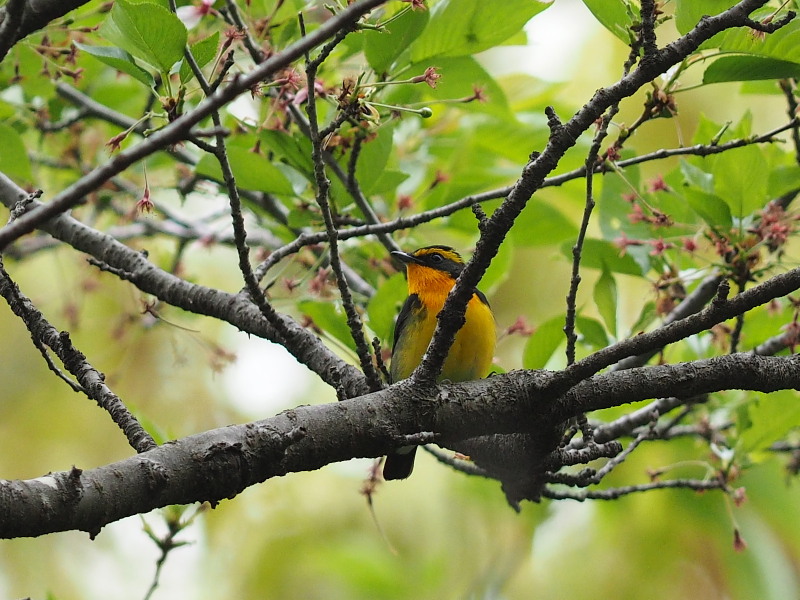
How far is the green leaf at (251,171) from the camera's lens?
4223mm

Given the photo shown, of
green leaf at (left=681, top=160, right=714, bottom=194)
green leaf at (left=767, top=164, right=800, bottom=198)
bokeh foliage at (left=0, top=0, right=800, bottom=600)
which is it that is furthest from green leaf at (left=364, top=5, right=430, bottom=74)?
green leaf at (left=767, top=164, right=800, bottom=198)

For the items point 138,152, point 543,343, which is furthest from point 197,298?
point 138,152

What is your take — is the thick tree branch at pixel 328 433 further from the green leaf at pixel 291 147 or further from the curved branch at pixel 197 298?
the green leaf at pixel 291 147

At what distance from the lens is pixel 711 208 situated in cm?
410

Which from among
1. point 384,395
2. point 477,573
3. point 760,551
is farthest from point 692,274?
point 477,573

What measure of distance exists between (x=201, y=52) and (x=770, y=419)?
3214 millimetres

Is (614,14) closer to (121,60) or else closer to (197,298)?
(121,60)

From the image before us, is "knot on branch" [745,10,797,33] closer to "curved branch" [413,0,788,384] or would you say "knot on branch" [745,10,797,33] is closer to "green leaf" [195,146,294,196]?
"curved branch" [413,0,788,384]

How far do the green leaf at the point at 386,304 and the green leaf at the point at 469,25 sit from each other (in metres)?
1.03

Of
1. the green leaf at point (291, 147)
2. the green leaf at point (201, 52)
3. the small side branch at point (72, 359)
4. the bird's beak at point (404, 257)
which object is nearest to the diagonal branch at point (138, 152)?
the small side branch at point (72, 359)

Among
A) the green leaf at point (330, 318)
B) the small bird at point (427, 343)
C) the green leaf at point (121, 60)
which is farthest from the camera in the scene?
the small bird at point (427, 343)

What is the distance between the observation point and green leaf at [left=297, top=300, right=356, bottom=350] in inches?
164

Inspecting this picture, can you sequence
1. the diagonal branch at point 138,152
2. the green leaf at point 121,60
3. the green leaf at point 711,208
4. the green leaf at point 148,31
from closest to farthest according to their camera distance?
the diagonal branch at point 138,152
the green leaf at point 148,31
the green leaf at point 121,60
the green leaf at point 711,208

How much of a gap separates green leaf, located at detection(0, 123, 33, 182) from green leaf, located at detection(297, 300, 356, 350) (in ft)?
5.12
